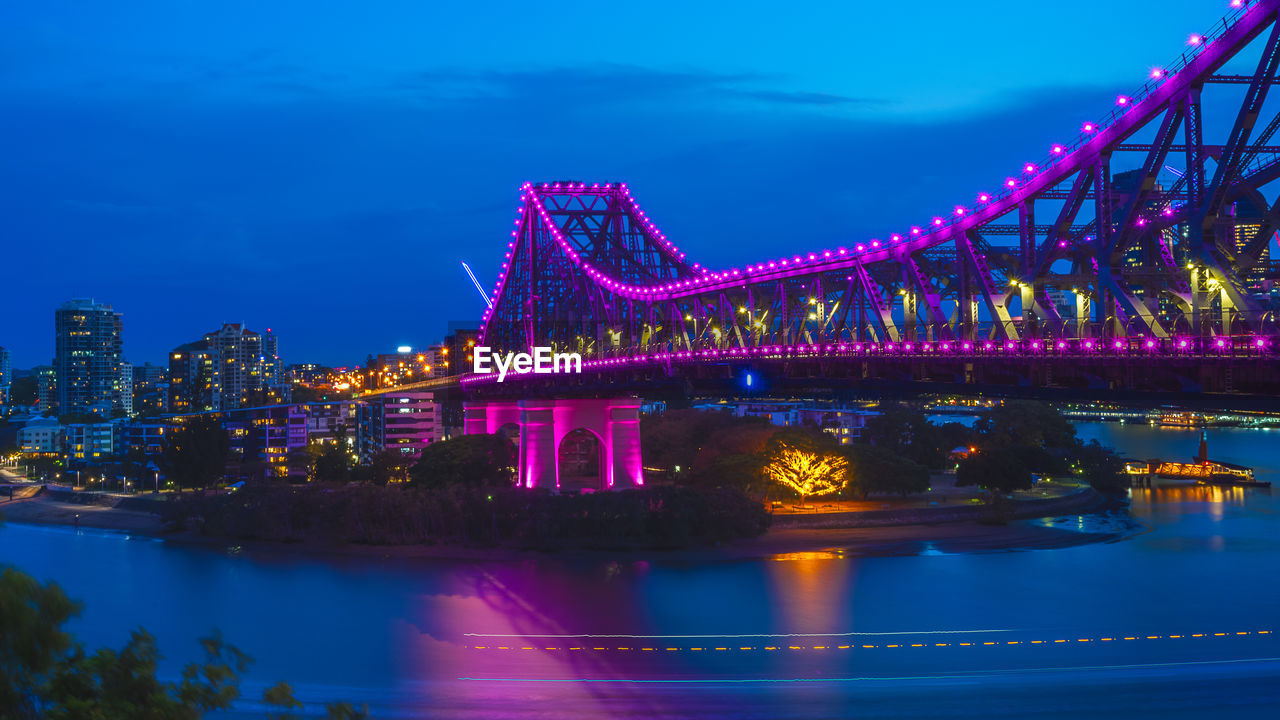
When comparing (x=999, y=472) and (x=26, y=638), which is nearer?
(x=26, y=638)

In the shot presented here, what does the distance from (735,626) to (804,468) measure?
20683 millimetres

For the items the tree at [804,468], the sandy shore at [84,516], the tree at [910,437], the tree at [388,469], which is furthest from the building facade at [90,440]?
the tree at [804,468]

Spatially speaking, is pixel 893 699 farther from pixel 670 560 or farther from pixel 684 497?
pixel 684 497

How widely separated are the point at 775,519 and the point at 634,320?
1188cm

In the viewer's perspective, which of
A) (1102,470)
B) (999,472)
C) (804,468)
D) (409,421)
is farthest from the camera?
(409,421)

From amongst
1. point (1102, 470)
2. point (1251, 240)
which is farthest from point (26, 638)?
point (1102, 470)

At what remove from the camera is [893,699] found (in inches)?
869

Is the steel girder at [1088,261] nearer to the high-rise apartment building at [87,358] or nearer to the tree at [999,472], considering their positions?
the tree at [999,472]

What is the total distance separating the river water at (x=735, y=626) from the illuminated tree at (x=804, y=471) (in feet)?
31.9

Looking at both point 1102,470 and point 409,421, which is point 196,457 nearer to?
point 409,421

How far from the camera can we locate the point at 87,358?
173 metres

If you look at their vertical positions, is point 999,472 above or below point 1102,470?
above

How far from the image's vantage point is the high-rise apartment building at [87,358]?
170375 millimetres

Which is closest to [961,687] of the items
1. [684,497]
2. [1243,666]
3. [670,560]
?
[1243,666]
